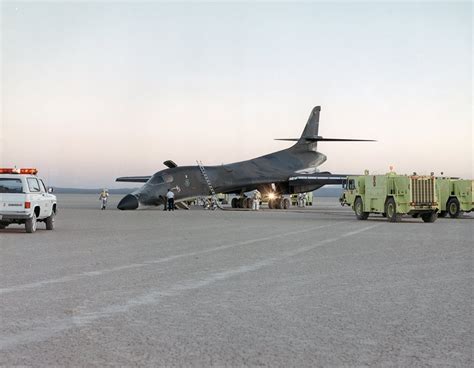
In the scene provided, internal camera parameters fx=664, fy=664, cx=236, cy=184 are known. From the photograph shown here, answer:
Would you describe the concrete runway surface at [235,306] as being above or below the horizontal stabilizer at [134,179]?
below

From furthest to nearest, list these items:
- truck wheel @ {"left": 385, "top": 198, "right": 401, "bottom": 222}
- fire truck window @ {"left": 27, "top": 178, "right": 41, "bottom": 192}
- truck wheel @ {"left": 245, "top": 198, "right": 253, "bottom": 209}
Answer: truck wheel @ {"left": 245, "top": 198, "right": 253, "bottom": 209} → truck wheel @ {"left": 385, "top": 198, "right": 401, "bottom": 222} → fire truck window @ {"left": 27, "top": 178, "right": 41, "bottom": 192}

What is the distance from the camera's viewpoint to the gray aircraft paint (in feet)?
122

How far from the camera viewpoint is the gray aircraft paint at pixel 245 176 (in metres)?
37.1

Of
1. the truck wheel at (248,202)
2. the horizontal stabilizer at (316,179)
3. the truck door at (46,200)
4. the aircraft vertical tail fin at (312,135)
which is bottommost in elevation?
the truck wheel at (248,202)

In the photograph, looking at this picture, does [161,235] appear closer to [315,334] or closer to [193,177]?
[315,334]

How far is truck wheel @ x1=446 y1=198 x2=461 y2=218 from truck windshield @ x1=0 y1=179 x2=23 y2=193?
20590mm

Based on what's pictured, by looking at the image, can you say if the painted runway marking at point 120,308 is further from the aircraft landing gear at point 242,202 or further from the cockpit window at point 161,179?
the aircraft landing gear at point 242,202

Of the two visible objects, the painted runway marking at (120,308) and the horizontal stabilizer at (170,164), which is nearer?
the painted runway marking at (120,308)

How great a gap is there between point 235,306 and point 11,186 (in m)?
13.2

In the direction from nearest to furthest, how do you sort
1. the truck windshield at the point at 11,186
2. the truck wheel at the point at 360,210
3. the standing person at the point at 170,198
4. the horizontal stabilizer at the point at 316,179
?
the truck windshield at the point at 11,186, the truck wheel at the point at 360,210, the standing person at the point at 170,198, the horizontal stabilizer at the point at 316,179

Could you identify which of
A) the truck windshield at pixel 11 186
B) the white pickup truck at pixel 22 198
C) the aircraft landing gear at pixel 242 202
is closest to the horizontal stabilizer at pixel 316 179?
the aircraft landing gear at pixel 242 202

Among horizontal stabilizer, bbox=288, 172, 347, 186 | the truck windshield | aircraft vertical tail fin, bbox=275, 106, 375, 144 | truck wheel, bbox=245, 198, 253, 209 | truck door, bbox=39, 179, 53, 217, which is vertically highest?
aircraft vertical tail fin, bbox=275, 106, 375, 144

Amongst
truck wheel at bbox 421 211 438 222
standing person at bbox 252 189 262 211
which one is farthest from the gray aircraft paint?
truck wheel at bbox 421 211 438 222

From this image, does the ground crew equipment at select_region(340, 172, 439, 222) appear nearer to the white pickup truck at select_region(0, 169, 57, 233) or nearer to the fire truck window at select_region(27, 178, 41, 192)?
the white pickup truck at select_region(0, 169, 57, 233)
